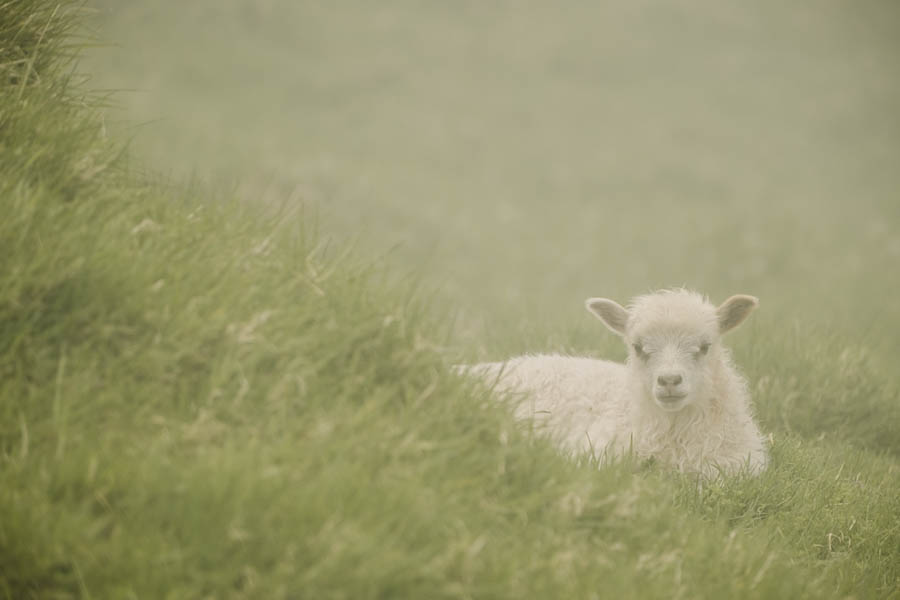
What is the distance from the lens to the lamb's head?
5.42 meters

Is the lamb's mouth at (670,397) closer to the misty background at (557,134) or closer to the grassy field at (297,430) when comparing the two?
the grassy field at (297,430)

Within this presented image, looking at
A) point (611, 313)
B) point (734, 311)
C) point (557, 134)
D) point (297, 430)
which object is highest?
point (557, 134)

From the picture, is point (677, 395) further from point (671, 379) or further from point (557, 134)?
point (557, 134)

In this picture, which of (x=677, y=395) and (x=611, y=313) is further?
(x=611, y=313)

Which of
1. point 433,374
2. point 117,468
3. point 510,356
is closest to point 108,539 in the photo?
point 117,468

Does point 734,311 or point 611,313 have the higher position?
point 734,311

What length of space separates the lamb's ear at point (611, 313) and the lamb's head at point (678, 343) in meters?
0.05

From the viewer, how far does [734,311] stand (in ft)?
19.1

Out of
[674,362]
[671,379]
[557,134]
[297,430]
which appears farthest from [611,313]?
[557,134]

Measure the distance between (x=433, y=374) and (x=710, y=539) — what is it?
1496mm

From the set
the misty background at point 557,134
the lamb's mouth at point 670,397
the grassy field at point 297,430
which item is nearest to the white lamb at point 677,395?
the lamb's mouth at point 670,397

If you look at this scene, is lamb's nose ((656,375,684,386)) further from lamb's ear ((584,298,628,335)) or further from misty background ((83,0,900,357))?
misty background ((83,0,900,357))

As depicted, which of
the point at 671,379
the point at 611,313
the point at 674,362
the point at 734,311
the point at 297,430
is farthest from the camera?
the point at 611,313

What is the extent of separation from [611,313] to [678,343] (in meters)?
0.68
